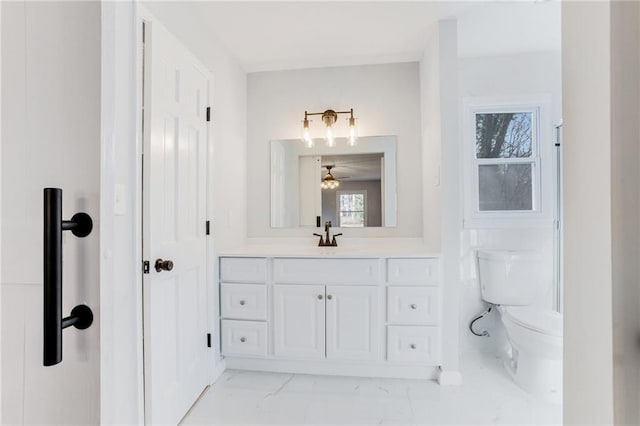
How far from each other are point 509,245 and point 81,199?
2.65 m

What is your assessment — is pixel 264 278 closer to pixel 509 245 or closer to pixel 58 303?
pixel 58 303

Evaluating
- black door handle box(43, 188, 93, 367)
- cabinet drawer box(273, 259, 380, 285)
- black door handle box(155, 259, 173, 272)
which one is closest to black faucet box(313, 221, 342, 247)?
cabinet drawer box(273, 259, 380, 285)

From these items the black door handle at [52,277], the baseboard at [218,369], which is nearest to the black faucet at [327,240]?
the baseboard at [218,369]

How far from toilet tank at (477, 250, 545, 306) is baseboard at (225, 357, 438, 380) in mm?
753

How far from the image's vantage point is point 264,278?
2121mm

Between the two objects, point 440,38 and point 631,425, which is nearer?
point 631,425

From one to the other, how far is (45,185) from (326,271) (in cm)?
166

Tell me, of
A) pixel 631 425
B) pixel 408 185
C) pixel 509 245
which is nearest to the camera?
pixel 631 425

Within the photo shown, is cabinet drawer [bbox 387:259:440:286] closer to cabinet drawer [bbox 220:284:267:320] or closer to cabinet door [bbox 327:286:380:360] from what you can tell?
cabinet door [bbox 327:286:380:360]

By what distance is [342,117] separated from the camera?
2.67 m

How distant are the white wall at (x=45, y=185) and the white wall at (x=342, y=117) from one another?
6.96ft

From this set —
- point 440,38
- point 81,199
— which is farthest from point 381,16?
point 81,199

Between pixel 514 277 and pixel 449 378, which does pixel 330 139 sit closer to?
pixel 514 277

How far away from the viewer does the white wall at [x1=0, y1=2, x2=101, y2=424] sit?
560 millimetres
